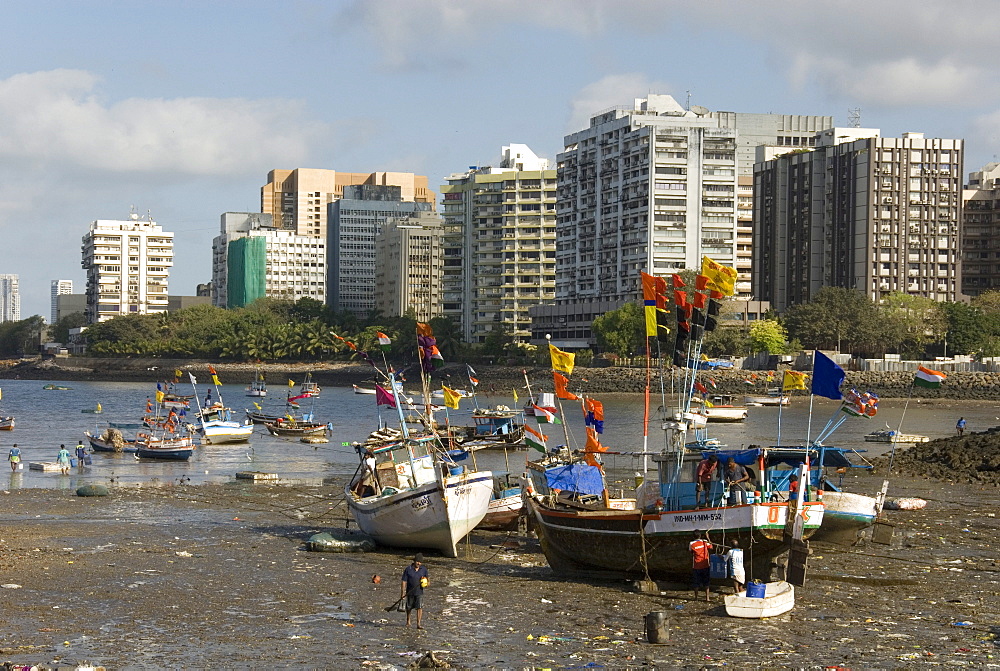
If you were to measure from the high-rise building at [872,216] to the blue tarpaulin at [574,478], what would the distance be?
147 metres

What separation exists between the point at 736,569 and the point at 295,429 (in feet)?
192

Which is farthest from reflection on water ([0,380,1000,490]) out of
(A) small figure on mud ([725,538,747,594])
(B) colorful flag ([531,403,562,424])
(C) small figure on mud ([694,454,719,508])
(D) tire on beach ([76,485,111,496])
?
(B) colorful flag ([531,403,562,424])

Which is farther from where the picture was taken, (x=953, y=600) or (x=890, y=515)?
(x=890, y=515)

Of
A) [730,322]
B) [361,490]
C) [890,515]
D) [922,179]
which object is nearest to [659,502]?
[361,490]

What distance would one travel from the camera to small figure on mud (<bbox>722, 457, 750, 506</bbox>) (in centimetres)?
2680

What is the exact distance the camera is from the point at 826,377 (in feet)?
89.8

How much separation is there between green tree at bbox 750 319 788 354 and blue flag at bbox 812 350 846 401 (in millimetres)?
126707

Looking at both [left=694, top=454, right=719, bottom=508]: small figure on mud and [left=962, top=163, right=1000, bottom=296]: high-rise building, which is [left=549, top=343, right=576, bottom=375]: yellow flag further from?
[left=962, top=163, right=1000, bottom=296]: high-rise building

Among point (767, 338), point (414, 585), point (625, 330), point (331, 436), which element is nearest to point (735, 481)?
point (414, 585)

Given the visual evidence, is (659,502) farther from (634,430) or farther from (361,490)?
(634,430)

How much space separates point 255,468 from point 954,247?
5477 inches

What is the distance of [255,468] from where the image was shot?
59969mm

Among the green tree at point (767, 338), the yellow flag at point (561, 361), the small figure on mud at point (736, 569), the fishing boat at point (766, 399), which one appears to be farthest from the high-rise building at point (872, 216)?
the small figure on mud at point (736, 569)

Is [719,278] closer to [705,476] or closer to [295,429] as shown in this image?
[705,476]
